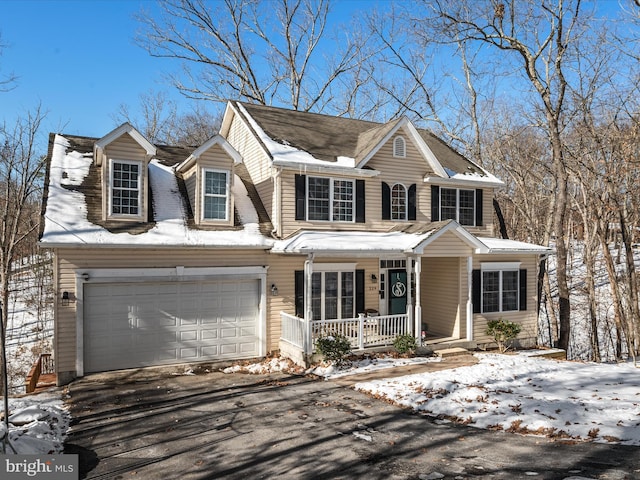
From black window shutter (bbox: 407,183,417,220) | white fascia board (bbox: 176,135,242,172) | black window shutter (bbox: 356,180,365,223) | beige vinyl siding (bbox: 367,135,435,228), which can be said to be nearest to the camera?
white fascia board (bbox: 176,135,242,172)

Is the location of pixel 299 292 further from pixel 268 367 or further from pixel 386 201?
pixel 386 201

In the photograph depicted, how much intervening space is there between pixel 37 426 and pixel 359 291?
949 centimetres

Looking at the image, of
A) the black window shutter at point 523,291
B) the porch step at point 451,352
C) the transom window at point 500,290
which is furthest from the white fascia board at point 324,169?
the black window shutter at point 523,291

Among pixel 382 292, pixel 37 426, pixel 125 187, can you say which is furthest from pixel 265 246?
pixel 37 426

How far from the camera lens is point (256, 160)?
15930 millimetres

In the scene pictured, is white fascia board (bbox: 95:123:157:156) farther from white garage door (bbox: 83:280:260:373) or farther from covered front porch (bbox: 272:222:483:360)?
covered front porch (bbox: 272:222:483:360)

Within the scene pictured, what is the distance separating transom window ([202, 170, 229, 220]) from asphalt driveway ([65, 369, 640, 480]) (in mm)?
5367

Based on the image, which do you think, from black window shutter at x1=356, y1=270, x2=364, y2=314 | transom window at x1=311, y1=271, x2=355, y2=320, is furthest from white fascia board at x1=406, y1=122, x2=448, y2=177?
transom window at x1=311, y1=271, x2=355, y2=320

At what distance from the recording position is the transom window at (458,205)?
17141mm

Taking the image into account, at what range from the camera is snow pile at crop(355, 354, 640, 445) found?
798 centimetres

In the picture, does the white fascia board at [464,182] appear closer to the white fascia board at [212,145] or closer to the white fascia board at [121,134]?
the white fascia board at [212,145]

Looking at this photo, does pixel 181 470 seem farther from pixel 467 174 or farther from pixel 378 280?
pixel 467 174

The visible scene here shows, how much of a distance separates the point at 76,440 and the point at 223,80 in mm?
23322

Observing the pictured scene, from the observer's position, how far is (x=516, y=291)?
642 inches
